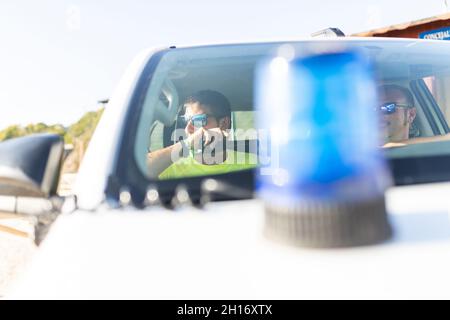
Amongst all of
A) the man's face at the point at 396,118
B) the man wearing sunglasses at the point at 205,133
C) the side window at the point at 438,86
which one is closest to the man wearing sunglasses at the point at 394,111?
the man's face at the point at 396,118

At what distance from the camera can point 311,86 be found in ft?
2.59

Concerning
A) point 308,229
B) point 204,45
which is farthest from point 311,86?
point 204,45

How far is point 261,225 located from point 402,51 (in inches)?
52.1

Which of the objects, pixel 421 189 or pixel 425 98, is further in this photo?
pixel 425 98

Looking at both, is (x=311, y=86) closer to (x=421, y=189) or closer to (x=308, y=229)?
(x=308, y=229)

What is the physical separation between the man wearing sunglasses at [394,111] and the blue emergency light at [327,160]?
1.14m

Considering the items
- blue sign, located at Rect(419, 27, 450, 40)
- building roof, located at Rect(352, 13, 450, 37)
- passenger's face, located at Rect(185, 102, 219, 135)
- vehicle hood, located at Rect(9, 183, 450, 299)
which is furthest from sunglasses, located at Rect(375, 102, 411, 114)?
building roof, located at Rect(352, 13, 450, 37)

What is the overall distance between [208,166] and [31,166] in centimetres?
84

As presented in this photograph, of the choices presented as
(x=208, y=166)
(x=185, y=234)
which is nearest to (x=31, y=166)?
(x=185, y=234)

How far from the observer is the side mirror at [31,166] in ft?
3.14

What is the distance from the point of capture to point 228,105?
2285mm

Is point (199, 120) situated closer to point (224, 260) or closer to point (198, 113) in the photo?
point (198, 113)

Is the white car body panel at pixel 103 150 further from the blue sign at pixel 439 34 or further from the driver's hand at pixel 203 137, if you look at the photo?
the blue sign at pixel 439 34
